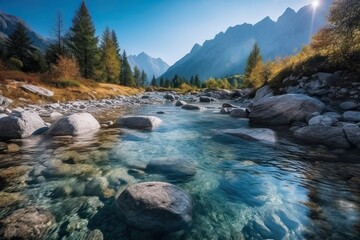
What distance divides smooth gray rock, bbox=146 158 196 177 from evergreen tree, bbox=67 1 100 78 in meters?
39.1

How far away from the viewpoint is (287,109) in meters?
10.2

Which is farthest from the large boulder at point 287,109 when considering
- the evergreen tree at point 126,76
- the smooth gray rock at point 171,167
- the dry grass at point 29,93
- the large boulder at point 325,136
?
the evergreen tree at point 126,76

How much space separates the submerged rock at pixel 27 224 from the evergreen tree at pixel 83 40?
→ 4038 cm

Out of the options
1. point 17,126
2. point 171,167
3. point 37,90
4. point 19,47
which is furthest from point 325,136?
point 19,47

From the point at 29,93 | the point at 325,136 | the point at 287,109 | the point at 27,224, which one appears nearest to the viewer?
the point at 27,224

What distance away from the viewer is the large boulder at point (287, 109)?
32.5 ft

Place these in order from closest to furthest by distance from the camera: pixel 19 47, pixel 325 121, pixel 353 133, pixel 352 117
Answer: pixel 353 133
pixel 325 121
pixel 352 117
pixel 19 47

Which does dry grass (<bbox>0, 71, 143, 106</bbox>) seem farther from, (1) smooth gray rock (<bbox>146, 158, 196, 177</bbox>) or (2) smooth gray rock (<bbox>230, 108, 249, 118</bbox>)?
(2) smooth gray rock (<bbox>230, 108, 249, 118</bbox>)

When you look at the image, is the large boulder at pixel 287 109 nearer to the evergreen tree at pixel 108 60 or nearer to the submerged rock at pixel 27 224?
the submerged rock at pixel 27 224

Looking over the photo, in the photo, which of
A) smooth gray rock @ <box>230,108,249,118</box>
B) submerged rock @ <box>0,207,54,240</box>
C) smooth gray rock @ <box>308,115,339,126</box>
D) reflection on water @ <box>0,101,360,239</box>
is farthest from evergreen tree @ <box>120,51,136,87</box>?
submerged rock @ <box>0,207,54,240</box>

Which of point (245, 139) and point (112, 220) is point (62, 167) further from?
point (245, 139)

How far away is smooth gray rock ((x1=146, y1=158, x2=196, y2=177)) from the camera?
473 centimetres

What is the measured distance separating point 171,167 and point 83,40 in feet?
131

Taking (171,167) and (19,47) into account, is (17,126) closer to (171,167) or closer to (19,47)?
(171,167)
